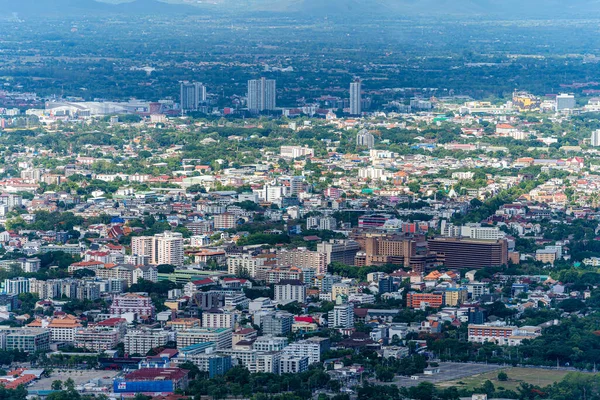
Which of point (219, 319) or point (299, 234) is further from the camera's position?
point (299, 234)

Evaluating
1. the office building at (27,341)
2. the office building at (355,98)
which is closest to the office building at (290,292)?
the office building at (27,341)

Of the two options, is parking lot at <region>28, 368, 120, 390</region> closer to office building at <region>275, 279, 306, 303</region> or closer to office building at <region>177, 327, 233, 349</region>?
office building at <region>177, 327, 233, 349</region>

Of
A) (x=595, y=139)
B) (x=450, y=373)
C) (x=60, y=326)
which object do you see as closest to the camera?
(x=450, y=373)

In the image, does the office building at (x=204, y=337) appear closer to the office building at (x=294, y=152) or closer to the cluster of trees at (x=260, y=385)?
the cluster of trees at (x=260, y=385)

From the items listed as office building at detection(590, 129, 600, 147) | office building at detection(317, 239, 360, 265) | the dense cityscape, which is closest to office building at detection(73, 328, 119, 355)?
the dense cityscape

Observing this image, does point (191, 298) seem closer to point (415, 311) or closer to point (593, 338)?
point (415, 311)

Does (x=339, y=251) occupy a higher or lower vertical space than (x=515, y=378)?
higher

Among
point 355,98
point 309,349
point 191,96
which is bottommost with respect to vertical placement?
point 191,96

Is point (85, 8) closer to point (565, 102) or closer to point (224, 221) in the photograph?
point (565, 102)

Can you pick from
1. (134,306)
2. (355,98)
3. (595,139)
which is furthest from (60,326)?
(355,98)

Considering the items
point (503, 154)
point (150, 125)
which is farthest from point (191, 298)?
point (150, 125)
